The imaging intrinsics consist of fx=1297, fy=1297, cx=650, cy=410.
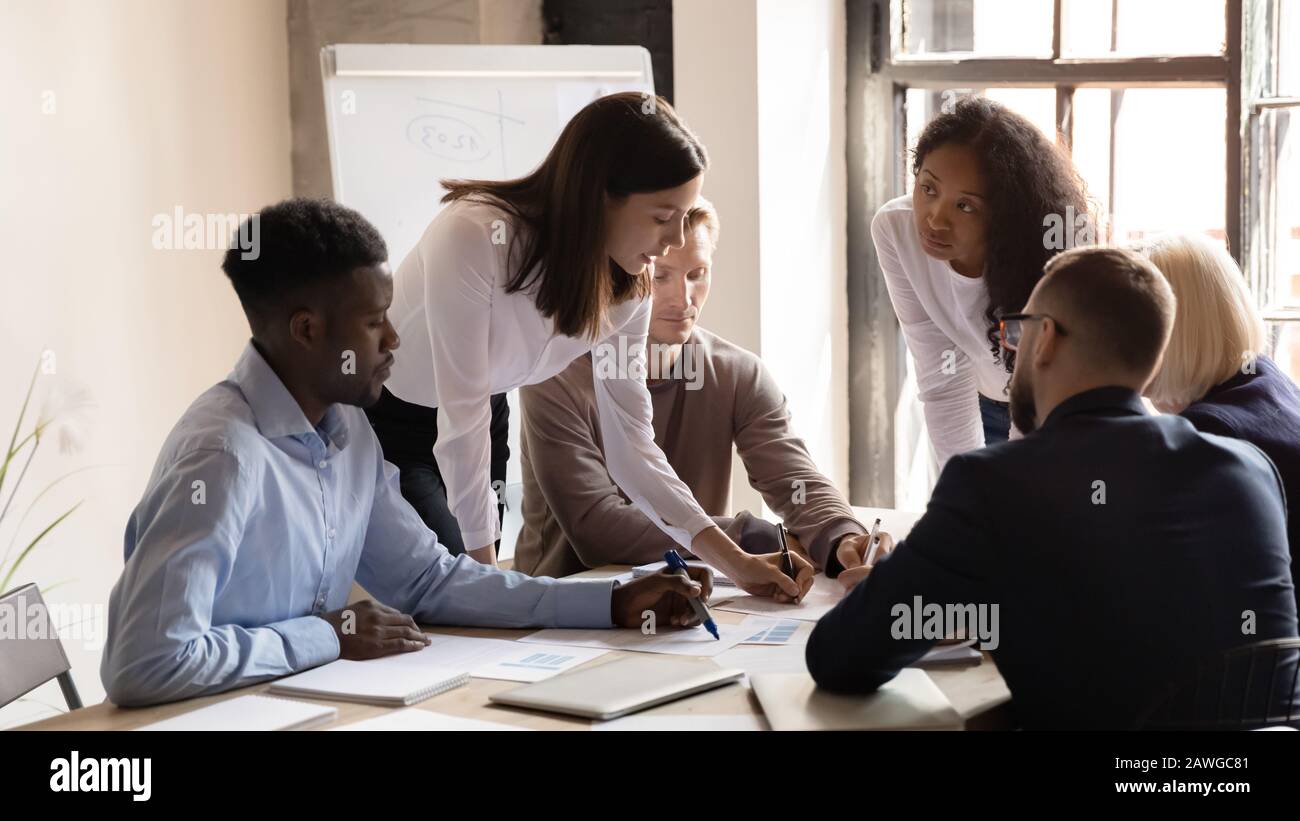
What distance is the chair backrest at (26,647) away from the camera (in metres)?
1.87

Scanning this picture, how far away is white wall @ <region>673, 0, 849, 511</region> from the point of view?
3365 mm

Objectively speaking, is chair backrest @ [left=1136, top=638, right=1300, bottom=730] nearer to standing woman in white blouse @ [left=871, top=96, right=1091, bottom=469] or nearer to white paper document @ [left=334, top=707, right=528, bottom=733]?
white paper document @ [left=334, top=707, right=528, bottom=733]

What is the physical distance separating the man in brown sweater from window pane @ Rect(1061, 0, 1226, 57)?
1371mm

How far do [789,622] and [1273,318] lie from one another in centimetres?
208

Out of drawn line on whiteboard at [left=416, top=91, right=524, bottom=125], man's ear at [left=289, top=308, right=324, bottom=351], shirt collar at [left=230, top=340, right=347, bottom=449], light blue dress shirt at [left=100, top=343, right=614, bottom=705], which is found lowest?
light blue dress shirt at [left=100, top=343, right=614, bottom=705]

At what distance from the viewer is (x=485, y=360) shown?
2.15 m

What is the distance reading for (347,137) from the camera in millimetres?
3355

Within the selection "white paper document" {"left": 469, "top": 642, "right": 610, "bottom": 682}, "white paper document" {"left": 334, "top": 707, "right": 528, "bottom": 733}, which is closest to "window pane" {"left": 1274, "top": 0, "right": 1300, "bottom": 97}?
"white paper document" {"left": 469, "top": 642, "right": 610, "bottom": 682}

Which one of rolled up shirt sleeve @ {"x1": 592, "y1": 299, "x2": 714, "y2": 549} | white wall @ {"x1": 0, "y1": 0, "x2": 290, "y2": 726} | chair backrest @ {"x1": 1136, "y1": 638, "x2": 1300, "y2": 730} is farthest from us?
white wall @ {"x1": 0, "y1": 0, "x2": 290, "y2": 726}

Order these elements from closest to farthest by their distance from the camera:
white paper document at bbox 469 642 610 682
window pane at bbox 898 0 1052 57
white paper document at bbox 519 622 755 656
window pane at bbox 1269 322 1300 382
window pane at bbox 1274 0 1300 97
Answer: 1. white paper document at bbox 469 642 610 682
2. white paper document at bbox 519 622 755 656
3. window pane at bbox 1274 0 1300 97
4. window pane at bbox 1269 322 1300 382
5. window pane at bbox 898 0 1052 57

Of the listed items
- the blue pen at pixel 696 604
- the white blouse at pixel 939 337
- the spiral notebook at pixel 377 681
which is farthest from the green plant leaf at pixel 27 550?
the white blouse at pixel 939 337

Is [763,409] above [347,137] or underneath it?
underneath

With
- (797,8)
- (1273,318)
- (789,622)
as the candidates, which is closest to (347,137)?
(797,8)

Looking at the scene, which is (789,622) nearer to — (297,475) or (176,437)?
(297,475)
